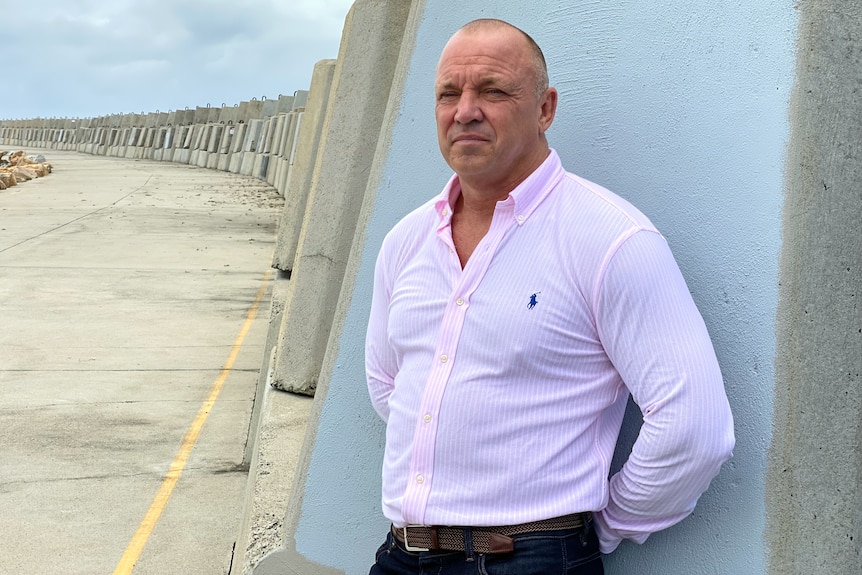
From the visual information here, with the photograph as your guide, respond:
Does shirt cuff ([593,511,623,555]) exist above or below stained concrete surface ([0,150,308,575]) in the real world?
above

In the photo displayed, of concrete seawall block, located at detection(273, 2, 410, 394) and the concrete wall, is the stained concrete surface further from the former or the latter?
the concrete wall

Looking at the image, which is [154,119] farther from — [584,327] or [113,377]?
[584,327]

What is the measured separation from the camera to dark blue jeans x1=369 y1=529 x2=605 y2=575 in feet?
7.47

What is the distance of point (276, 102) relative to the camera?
3014 cm

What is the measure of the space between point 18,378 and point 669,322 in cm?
649

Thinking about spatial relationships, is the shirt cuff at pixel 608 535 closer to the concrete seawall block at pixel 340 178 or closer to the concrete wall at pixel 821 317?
the concrete wall at pixel 821 317

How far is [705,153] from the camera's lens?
105 inches

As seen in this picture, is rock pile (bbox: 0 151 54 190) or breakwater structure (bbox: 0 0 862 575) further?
rock pile (bbox: 0 151 54 190)

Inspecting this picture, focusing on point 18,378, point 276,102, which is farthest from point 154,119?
point 18,378

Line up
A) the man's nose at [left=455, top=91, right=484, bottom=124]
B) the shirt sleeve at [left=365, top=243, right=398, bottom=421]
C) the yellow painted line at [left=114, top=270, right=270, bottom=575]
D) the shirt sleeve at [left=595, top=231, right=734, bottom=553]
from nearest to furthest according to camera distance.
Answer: the shirt sleeve at [left=595, top=231, right=734, bottom=553], the man's nose at [left=455, top=91, right=484, bottom=124], the shirt sleeve at [left=365, top=243, right=398, bottom=421], the yellow painted line at [left=114, top=270, right=270, bottom=575]

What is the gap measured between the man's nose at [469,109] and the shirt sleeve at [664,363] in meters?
0.44

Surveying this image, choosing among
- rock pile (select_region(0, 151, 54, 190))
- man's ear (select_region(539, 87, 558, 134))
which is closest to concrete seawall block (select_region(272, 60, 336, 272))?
man's ear (select_region(539, 87, 558, 134))

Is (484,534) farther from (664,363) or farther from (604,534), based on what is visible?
(664,363)

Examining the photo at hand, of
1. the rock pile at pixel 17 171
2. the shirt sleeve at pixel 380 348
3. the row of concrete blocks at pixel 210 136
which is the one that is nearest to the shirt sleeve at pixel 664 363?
the shirt sleeve at pixel 380 348
